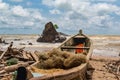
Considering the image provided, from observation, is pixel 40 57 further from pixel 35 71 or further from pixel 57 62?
pixel 35 71

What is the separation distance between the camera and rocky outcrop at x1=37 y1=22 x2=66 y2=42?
62.2 meters

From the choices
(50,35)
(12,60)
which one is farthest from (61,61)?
(50,35)

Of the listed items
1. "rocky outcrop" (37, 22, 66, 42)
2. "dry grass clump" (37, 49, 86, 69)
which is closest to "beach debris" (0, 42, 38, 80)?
"dry grass clump" (37, 49, 86, 69)

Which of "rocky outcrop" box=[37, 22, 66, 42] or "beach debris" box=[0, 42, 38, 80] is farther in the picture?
"rocky outcrop" box=[37, 22, 66, 42]

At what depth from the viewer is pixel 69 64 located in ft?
46.4

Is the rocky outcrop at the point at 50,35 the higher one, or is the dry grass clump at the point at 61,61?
the dry grass clump at the point at 61,61

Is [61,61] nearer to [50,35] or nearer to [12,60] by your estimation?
[12,60]

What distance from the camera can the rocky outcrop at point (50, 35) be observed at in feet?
204

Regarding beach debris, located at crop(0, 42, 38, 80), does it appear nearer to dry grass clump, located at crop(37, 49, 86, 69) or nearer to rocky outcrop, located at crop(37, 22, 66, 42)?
dry grass clump, located at crop(37, 49, 86, 69)

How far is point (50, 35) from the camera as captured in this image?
63500 millimetres

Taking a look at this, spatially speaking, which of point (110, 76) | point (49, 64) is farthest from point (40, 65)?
point (110, 76)

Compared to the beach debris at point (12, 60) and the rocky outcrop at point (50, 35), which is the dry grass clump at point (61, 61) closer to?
the beach debris at point (12, 60)

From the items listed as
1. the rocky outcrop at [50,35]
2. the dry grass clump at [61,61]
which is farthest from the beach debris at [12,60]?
the rocky outcrop at [50,35]

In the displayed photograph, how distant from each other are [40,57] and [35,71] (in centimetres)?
263
